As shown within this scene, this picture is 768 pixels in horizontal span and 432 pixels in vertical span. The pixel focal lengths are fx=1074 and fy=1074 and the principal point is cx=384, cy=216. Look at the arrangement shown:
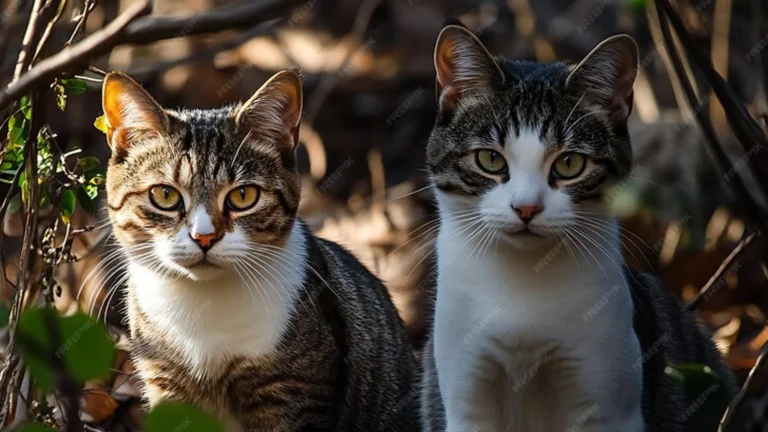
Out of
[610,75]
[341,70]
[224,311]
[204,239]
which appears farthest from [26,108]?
[341,70]

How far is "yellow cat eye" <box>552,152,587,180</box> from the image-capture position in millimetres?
2744

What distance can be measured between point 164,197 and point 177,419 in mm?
1970

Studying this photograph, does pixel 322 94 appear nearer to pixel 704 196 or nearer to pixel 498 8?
pixel 498 8

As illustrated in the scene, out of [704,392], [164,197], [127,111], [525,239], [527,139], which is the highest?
[127,111]

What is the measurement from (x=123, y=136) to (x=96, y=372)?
2.07m

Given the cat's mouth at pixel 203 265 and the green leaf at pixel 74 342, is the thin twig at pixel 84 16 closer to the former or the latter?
the cat's mouth at pixel 203 265

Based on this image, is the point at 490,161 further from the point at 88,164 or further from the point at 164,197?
the point at 88,164

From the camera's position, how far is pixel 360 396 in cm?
321

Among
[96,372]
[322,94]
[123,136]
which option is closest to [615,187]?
[123,136]

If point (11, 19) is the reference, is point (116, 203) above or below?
below

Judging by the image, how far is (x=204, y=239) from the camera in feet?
9.18

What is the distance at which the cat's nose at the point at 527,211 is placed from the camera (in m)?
2.60

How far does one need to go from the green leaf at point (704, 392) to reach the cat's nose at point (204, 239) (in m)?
1.28

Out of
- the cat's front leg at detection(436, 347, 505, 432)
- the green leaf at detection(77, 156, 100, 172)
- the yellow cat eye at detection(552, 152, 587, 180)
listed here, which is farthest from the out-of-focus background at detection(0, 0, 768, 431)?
the yellow cat eye at detection(552, 152, 587, 180)
